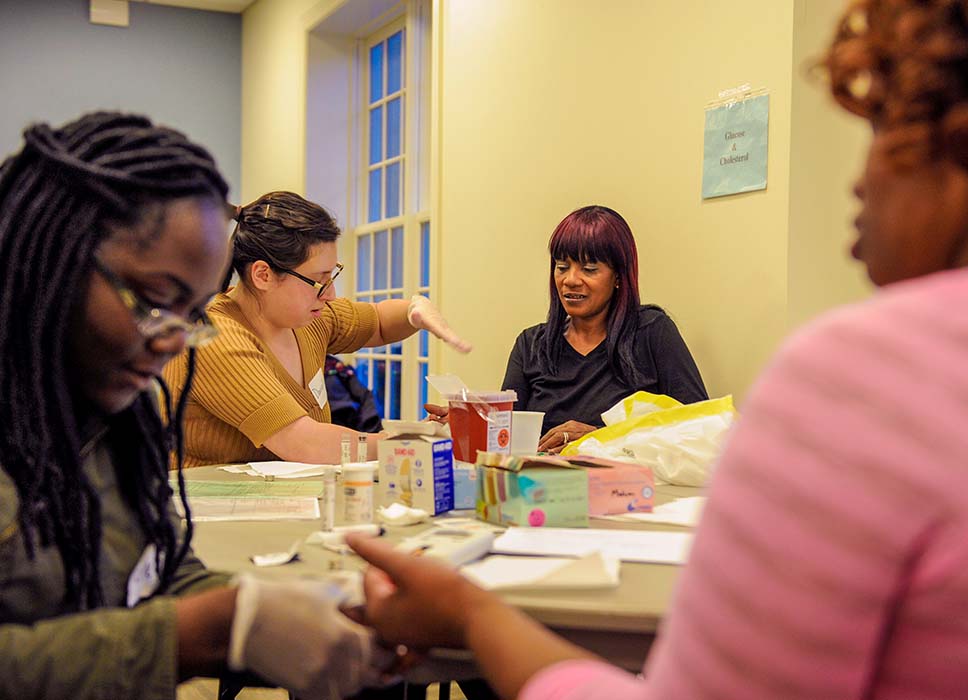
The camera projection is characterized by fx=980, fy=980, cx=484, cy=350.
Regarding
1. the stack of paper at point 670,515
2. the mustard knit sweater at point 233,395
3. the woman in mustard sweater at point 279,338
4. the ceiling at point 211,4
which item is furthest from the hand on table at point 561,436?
the ceiling at point 211,4

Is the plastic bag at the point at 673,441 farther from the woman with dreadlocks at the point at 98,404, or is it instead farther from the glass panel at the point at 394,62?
the glass panel at the point at 394,62

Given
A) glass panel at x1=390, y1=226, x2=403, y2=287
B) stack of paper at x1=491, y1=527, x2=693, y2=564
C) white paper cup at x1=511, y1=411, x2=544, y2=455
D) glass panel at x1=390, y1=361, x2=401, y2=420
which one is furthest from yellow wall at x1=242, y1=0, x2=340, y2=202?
stack of paper at x1=491, y1=527, x2=693, y2=564

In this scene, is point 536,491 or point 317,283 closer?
point 536,491

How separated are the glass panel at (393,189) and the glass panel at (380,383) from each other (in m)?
0.86

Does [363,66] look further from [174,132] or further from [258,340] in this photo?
[174,132]

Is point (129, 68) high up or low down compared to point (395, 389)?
up

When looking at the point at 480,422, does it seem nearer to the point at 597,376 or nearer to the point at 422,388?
the point at 597,376

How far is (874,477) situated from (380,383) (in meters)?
5.23

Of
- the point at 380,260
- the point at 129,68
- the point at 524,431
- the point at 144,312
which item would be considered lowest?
the point at 524,431

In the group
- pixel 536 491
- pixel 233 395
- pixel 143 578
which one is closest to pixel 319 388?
pixel 233 395

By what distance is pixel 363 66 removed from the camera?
593cm

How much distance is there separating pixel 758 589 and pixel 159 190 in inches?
30.6

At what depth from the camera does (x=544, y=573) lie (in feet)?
4.01

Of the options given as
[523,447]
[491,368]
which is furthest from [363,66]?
[523,447]
